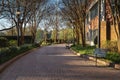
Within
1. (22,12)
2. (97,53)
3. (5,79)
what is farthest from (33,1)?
(5,79)

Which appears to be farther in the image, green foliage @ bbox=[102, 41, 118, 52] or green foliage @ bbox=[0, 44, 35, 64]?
green foliage @ bbox=[102, 41, 118, 52]

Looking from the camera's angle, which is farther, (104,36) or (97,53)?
(104,36)

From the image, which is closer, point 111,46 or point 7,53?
point 7,53

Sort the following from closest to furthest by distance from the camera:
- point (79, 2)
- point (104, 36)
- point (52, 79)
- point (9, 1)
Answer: point (52, 79), point (9, 1), point (104, 36), point (79, 2)

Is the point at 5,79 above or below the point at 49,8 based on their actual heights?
below

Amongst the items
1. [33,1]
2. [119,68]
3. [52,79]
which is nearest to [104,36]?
[33,1]

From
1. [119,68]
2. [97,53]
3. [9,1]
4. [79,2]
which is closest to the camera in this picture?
[119,68]

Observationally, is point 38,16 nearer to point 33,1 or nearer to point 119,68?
point 33,1

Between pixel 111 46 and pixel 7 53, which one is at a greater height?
pixel 111 46

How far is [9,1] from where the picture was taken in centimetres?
3722

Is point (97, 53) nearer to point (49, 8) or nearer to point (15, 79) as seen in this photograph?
point (15, 79)

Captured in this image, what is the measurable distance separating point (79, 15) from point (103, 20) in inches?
172

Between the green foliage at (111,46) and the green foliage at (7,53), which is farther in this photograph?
the green foliage at (111,46)

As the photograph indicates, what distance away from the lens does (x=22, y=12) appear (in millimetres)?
42219
